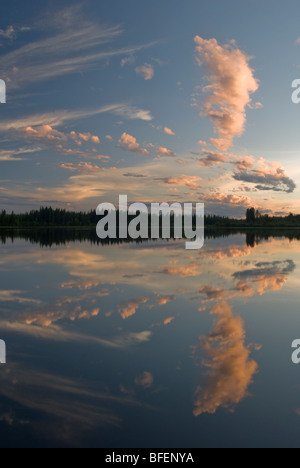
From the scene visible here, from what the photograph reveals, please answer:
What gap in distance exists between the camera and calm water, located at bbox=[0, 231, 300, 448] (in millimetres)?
6367

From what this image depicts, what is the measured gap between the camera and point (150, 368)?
8.94m

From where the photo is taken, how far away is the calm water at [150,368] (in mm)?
6367

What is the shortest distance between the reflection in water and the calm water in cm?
3

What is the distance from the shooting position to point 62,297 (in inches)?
679

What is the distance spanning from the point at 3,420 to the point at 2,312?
8896 mm

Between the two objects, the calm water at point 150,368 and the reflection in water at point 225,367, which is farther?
the reflection in water at point 225,367

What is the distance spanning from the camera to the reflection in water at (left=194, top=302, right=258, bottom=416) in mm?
7370

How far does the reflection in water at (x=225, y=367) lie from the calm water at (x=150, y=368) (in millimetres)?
29

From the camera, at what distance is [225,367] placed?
9023 mm

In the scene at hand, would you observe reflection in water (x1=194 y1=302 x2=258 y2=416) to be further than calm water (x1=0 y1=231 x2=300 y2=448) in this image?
Yes

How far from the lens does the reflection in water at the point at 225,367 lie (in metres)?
7.37

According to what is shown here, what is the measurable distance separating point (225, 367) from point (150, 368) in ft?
6.82
